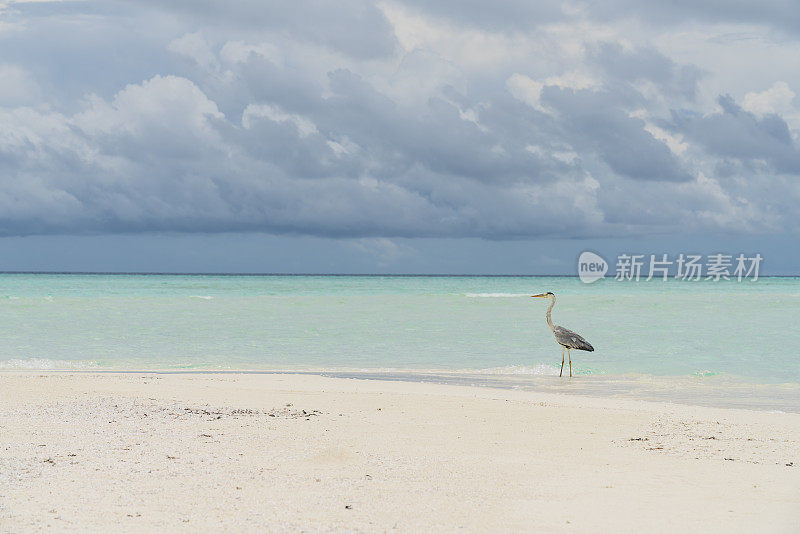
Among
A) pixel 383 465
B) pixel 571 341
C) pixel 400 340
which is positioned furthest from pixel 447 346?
pixel 383 465

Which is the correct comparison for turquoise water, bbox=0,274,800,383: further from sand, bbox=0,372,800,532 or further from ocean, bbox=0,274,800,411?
sand, bbox=0,372,800,532

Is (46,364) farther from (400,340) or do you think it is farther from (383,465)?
(383,465)

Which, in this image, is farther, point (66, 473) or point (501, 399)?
point (501, 399)

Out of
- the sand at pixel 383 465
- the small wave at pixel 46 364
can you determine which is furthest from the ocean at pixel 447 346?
the sand at pixel 383 465

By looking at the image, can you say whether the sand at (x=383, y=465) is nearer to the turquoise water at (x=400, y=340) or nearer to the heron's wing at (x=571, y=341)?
the heron's wing at (x=571, y=341)

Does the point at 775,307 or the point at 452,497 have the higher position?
the point at 775,307

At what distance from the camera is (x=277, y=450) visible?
688 centimetres

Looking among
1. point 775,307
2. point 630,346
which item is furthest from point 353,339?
point 775,307

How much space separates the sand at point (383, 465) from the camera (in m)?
4.89

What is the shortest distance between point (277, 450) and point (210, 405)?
295 centimetres

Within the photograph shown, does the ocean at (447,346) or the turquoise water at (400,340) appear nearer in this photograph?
the ocean at (447,346)

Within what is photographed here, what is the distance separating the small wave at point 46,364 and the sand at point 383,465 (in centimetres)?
542

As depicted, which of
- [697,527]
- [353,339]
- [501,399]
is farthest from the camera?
[353,339]

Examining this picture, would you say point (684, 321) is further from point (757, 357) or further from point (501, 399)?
point (501, 399)
